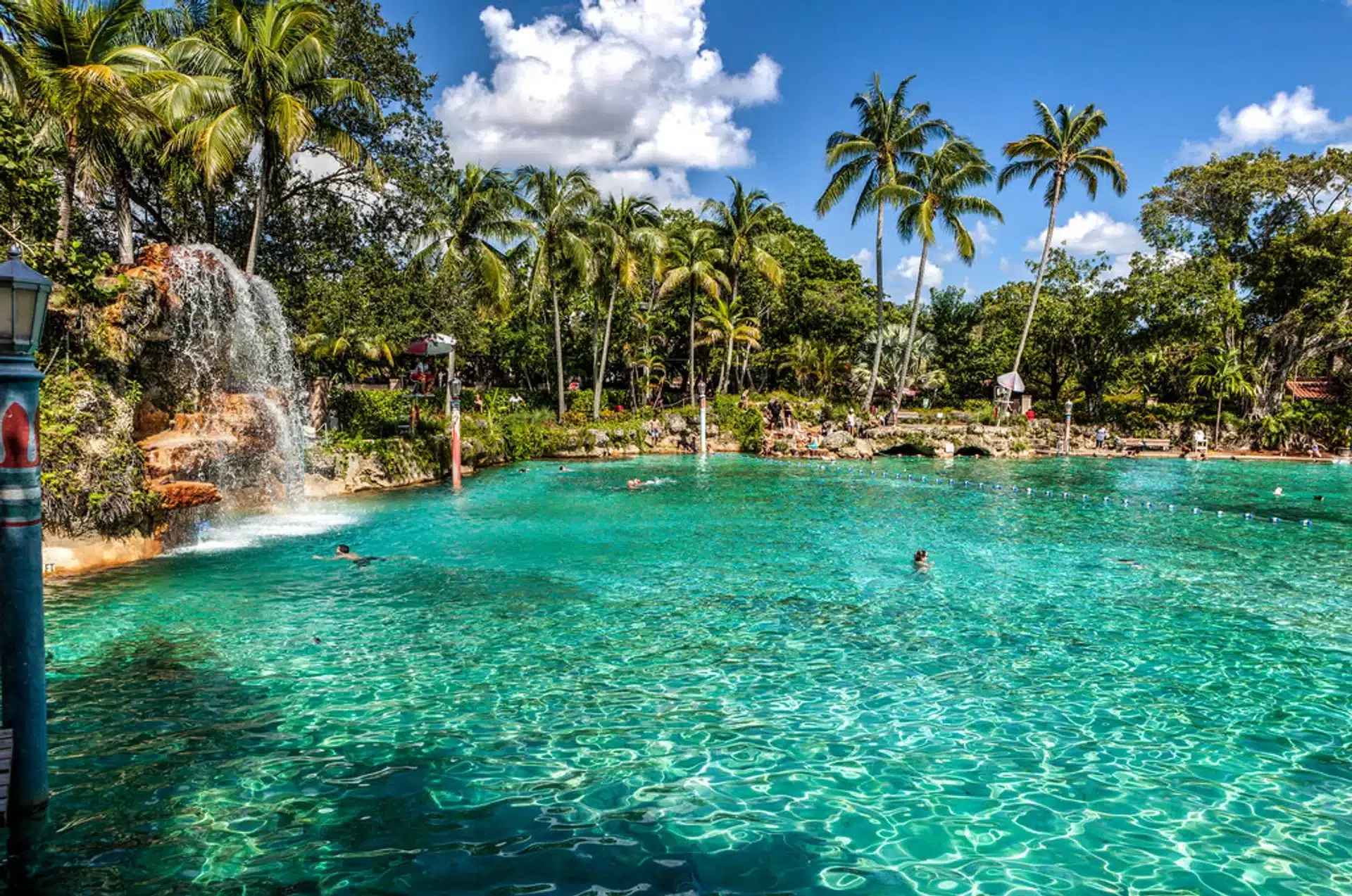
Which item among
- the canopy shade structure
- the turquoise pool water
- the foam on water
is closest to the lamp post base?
the turquoise pool water

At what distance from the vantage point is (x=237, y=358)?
18844mm

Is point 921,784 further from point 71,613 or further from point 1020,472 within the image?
point 1020,472

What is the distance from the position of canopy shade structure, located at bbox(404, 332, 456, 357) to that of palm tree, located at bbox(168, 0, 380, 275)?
224 inches

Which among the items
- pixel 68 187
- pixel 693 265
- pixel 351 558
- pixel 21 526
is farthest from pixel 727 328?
pixel 21 526

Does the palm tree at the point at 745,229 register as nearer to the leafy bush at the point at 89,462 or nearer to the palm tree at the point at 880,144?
the palm tree at the point at 880,144

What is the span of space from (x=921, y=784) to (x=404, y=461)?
23180 mm

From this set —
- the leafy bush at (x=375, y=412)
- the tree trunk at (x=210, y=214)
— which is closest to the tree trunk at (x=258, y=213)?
the tree trunk at (x=210, y=214)

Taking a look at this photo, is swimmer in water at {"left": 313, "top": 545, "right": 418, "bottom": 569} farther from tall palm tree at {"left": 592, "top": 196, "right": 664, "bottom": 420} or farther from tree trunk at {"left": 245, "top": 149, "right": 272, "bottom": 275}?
tall palm tree at {"left": 592, "top": 196, "right": 664, "bottom": 420}

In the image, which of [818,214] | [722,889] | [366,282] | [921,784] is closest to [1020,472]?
[818,214]

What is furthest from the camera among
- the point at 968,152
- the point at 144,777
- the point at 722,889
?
the point at 968,152

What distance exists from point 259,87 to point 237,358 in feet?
25.9

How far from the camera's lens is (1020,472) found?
3194cm

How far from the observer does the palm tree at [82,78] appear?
14.4 m

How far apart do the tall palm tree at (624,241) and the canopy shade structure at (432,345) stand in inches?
460
